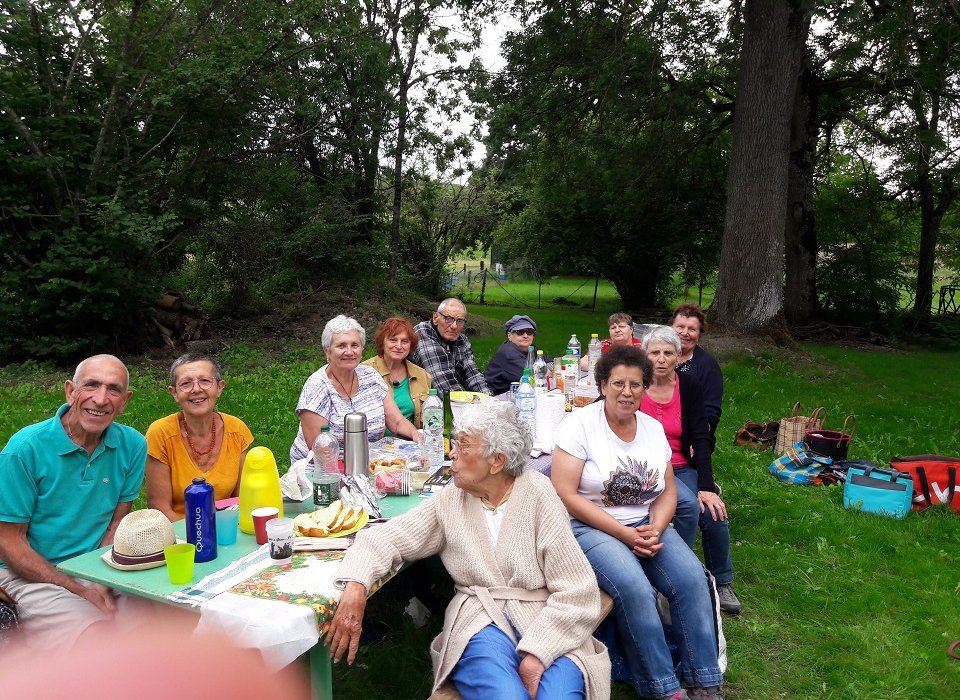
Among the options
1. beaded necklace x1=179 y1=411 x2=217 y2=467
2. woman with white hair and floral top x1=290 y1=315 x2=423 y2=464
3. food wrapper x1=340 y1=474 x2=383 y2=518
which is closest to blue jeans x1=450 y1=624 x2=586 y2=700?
food wrapper x1=340 y1=474 x2=383 y2=518

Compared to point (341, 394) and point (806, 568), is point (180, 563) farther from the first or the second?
point (806, 568)

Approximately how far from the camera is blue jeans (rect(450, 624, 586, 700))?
7.36 ft

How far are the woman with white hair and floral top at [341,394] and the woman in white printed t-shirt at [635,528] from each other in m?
1.13

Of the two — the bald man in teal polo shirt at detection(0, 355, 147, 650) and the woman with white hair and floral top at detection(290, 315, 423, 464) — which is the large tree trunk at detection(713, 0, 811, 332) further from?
the bald man in teal polo shirt at detection(0, 355, 147, 650)

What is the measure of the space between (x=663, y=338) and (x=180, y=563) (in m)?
2.71

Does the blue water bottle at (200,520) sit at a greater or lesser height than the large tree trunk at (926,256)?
lesser

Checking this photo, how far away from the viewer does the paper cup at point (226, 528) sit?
255cm

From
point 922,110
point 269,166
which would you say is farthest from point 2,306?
point 922,110

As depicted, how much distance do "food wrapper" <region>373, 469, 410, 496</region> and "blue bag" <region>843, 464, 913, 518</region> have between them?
3767 millimetres

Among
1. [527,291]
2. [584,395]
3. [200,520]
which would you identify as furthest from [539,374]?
[527,291]

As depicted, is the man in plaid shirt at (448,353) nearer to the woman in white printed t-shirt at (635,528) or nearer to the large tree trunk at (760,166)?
the woman in white printed t-shirt at (635,528)

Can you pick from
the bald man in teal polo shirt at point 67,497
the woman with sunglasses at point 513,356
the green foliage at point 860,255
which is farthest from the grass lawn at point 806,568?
the green foliage at point 860,255

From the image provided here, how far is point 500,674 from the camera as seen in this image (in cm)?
228

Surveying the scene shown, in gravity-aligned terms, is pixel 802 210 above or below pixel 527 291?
above
